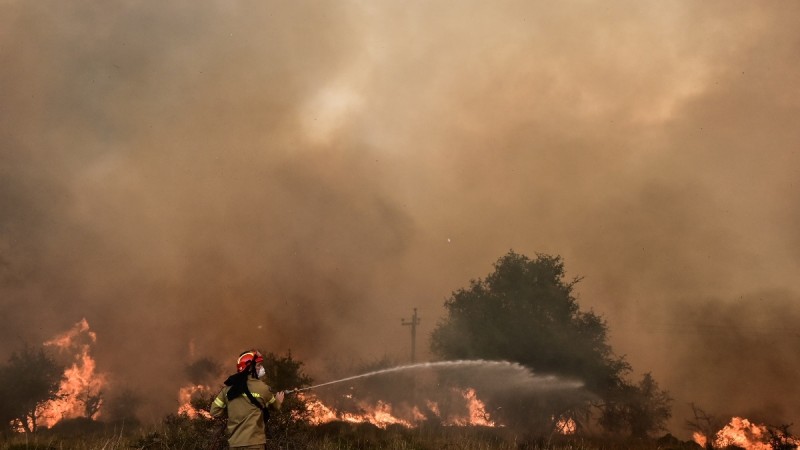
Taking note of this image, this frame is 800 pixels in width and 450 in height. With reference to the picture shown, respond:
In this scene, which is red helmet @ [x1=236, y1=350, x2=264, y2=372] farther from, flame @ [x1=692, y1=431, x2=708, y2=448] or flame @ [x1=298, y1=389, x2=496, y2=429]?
flame @ [x1=692, y1=431, x2=708, y2=448]

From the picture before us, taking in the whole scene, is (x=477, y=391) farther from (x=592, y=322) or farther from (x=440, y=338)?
(x=592, y=322)

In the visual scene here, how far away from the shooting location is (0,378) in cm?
3544

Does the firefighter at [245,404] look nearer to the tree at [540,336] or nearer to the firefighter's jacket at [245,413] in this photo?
the firefighter's jacket at [245,413]

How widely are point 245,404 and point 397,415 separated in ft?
127

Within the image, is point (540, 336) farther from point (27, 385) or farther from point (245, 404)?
point (27, 385)

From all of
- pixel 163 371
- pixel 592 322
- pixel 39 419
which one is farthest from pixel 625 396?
pixel 163 371

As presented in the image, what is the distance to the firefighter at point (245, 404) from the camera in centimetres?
874

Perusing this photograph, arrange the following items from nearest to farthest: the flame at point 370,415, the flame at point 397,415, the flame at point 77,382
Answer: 1. the flame at point 397,415
2. the flame at point 370,415
3. the flame at point 77,382

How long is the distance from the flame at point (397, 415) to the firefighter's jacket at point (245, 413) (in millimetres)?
24846

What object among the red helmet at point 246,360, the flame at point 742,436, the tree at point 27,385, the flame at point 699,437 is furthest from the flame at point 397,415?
the red helmet at point 246,360

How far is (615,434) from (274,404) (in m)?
27.4

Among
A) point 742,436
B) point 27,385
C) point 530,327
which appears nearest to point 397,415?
point 530,327

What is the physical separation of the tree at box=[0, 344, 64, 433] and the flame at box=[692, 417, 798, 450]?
45.1 meters

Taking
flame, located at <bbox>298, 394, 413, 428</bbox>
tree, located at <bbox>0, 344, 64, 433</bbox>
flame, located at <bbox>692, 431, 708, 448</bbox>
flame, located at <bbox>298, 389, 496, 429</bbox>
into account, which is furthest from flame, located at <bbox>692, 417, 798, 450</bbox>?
tree, located at <bbox>0, 344, 64, 433</bbox>
